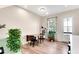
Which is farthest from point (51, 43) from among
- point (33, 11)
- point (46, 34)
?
point (33, 11)

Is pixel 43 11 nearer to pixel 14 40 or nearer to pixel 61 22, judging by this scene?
pixel 61 22

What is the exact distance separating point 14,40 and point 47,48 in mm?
655

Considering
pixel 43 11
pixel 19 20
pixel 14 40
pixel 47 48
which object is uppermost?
pixel 43 11

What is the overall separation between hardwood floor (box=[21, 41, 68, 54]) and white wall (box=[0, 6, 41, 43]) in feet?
0.91

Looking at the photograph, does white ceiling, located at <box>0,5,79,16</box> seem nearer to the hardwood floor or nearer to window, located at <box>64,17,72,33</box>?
window, located at <box>64,17,72,33</box>

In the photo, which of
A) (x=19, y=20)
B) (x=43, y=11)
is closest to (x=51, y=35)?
(x=43, y=11)

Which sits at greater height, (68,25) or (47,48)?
(68,25)

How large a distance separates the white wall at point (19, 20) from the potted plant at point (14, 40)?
0.29ft

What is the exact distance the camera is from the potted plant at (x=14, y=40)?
5.49ft

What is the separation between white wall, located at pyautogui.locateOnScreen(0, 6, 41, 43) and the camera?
1.69 m

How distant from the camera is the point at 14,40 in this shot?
1678 millimetres

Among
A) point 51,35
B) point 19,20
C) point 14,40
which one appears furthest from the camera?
point 51,35

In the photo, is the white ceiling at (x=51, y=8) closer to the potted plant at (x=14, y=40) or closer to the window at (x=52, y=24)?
the window at (x=52, y=24)

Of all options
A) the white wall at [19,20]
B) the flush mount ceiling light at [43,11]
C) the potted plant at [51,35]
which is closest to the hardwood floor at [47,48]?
the potted plant at [51,35]
